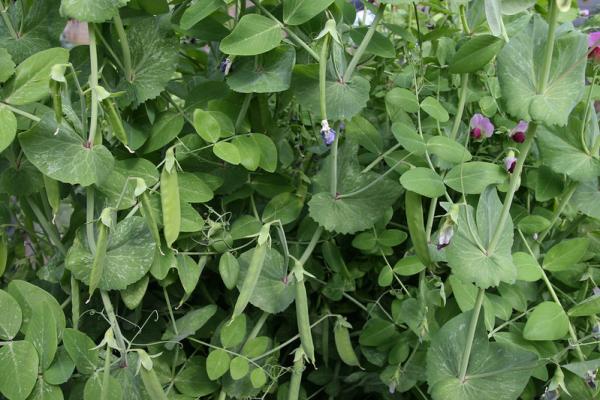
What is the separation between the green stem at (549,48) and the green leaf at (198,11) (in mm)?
366

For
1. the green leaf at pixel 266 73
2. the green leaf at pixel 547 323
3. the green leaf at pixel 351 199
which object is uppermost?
the green leaf at pixel 266 73

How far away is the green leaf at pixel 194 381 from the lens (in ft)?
2.62

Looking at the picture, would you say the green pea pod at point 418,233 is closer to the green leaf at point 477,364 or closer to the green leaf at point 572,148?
the green leaf at point 477,364

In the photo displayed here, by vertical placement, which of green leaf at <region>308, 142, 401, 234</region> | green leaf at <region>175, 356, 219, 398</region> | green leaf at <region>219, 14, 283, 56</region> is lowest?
green leaf at <region>175, 356, 219, 398</region>

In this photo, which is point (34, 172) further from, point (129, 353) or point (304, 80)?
point (304, 80)

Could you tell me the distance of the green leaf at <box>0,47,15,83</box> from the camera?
70 centimetres

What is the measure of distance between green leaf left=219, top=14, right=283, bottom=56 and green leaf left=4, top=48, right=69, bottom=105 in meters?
0.19

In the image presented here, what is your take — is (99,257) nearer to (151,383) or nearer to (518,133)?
(151,383)

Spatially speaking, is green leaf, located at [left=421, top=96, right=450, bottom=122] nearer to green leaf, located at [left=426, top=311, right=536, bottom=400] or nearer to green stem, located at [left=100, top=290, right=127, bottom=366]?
green leaf, located at [left=426, top=311, right=536, bottom=400]

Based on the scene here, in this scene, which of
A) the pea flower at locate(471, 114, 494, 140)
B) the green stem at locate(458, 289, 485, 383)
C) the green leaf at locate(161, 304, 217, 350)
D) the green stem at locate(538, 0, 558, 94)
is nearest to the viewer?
the green stem at locate(538, 0, 558, 94)

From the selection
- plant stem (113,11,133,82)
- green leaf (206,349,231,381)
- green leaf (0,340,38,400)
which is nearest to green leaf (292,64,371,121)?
plant stem (113,11,133,82)

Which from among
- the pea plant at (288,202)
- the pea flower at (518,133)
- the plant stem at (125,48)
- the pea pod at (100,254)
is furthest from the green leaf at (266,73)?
the pea flower at (518,133)

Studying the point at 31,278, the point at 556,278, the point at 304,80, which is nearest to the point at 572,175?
the point at 556,278

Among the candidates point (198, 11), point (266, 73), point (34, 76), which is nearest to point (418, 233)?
point (266, 73)
